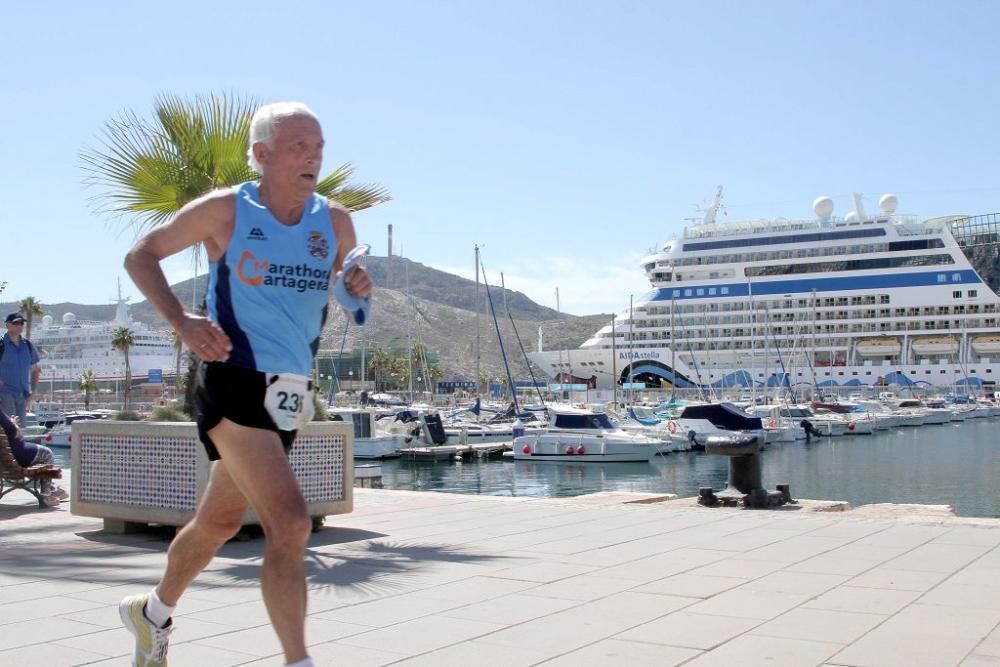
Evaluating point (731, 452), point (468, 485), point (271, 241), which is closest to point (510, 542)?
point (731, 452)

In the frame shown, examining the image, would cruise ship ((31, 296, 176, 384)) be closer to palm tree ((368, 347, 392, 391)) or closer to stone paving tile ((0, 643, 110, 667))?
palm tree ((368, 347, 392, 391))

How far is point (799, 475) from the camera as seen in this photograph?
107 feet

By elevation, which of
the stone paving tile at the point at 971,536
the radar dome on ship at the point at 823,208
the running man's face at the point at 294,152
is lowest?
the stone paving tile at the point at 971,536

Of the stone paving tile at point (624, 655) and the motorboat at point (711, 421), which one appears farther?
the motorboat at point (711, 421)

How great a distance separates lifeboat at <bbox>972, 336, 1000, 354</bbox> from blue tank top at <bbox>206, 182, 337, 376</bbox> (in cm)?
8600

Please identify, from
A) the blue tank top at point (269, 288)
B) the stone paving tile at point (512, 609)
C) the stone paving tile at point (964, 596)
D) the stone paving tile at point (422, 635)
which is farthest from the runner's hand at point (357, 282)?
the stone paving tile at point (964, 596)

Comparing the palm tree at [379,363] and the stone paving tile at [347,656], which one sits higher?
the palm tree at [379,363]

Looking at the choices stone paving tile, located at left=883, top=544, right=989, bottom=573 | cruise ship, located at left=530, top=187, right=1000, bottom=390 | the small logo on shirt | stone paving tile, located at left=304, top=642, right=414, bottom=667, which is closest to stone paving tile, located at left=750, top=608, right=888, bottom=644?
stone paving tile, located at left=883, top=544, right=989, bottom=573

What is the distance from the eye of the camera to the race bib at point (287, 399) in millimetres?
2766

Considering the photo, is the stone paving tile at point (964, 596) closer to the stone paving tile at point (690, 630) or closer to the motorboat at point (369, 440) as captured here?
the stone paving tile at point (690, 630)

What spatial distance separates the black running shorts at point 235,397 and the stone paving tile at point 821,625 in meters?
2.23

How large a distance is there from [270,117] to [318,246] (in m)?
0.40

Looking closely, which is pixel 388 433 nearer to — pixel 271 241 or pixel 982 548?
pixel 982 548

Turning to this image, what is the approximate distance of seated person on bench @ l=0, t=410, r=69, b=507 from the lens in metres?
8.30
